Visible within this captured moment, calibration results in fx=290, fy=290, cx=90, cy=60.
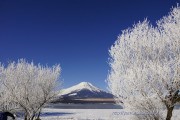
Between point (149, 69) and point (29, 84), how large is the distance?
1817 centimetres

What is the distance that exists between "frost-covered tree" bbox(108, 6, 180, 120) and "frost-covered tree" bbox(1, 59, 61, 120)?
14.1 m

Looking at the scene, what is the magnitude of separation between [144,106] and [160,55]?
10.5 feet

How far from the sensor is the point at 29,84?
31.5 meters

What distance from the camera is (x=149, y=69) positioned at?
1650 centimetres

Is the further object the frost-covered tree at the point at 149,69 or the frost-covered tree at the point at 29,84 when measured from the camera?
the frost-covered tree at the point at 29,84

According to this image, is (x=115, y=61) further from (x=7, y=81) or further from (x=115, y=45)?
(x=7, y=81)

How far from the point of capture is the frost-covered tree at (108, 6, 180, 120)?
1623 centimetres

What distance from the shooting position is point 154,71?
16.0 metres

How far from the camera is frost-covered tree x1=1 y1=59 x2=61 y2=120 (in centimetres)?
3045

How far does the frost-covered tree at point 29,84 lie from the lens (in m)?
30.5

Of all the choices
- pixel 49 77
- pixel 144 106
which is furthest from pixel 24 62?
pixel 144 106

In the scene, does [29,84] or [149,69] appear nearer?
[149,69]

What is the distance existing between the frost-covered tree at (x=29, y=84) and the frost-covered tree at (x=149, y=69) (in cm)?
1406

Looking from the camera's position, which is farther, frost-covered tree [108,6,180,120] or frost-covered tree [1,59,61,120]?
frost-covered tree [1,59,61,120]
